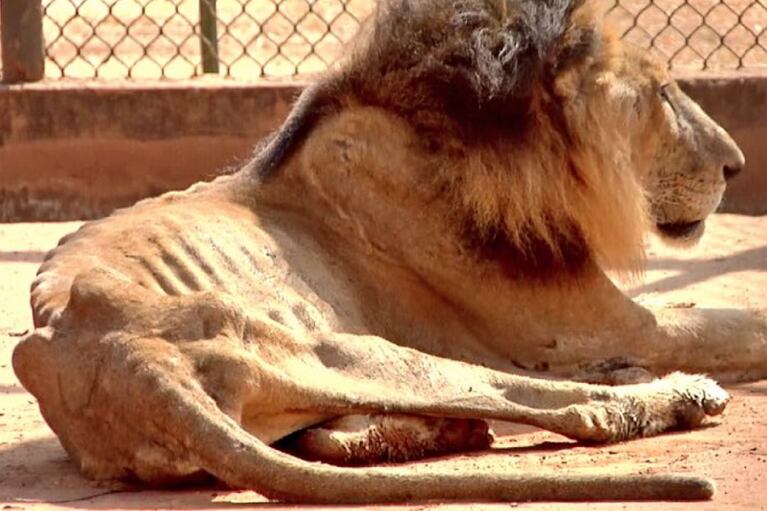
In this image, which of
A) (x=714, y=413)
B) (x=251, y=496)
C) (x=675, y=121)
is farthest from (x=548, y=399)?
(x=675, y=121)

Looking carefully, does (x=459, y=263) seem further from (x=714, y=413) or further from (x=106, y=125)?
(x=106, y=125)

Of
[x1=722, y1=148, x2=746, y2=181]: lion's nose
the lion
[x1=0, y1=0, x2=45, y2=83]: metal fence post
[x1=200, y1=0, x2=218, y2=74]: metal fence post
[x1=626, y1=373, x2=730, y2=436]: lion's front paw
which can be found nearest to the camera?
the lion

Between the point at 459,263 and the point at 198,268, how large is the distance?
716 mm

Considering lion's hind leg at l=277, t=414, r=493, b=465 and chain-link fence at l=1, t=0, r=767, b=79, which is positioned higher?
lion's hind leg at l=277, t=414, r=493, b=465

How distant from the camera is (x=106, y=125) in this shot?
788 centimetres

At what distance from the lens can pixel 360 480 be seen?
12.8ft

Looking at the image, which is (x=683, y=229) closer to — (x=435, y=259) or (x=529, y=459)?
(x=435, y=259)

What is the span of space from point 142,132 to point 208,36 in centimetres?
59

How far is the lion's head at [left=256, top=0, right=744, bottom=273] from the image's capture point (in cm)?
499

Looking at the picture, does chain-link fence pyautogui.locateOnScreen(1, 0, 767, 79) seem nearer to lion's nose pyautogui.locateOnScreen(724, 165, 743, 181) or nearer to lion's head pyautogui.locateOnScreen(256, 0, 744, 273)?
lion's nose pyautogui.locateOnScreen(724, 165, 743, 181)

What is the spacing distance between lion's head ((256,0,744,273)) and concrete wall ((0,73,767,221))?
262 cm

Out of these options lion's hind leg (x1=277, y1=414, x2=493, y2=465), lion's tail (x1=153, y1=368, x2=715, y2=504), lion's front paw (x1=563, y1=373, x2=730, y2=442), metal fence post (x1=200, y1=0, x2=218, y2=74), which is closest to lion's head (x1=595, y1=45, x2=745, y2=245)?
lion's front paw (x1=563, y1=373, x2=730, y2=442)

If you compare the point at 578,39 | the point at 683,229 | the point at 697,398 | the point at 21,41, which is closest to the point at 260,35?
the point at 21,41

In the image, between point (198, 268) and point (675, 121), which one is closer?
point (198, 268)
